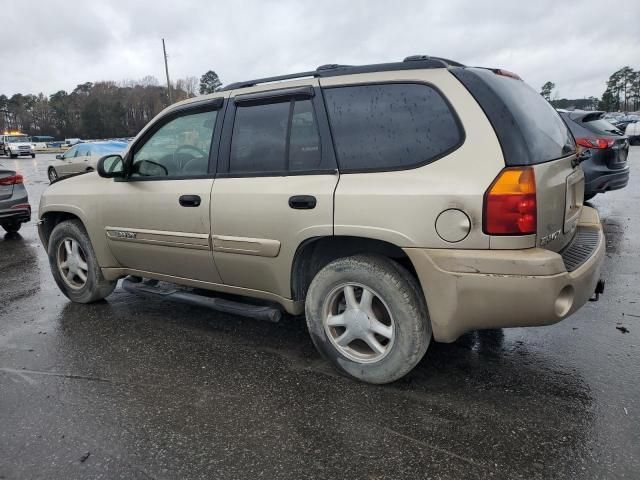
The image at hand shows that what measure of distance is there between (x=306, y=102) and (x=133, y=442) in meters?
2.18

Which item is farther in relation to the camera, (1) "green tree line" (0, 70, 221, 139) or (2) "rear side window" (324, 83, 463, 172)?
A: (1) "green tree line" (0, 70, 221, 139)

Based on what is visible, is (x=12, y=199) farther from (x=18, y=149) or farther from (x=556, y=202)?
(x=18, y=149)

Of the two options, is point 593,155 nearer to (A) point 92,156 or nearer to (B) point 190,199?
(B) point 190,199

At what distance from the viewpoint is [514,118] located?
8.62 ft

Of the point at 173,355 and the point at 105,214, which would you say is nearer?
the point at 173,355

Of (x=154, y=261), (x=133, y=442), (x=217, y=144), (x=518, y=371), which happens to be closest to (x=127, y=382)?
(x=133, y=442)

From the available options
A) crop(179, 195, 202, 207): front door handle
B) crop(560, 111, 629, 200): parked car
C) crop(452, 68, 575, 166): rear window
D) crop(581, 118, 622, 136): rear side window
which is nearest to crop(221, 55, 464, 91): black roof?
crop(452, 68, 575, 166): rear window

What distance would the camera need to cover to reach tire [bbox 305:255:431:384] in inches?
110

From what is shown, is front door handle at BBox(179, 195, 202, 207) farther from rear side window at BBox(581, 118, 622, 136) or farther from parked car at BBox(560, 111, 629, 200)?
rear side window at BBox(581, 118, 622, 136)

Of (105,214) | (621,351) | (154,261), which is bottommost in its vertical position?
(621,351)

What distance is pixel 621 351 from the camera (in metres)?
3.33

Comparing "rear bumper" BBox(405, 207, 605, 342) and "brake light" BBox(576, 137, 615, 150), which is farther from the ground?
"brake light" BBox(576, 137, 615, 150)

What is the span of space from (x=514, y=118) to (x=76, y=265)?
3912 millimetres

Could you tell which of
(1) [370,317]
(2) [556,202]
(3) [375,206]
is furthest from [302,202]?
(2) [556,202]
